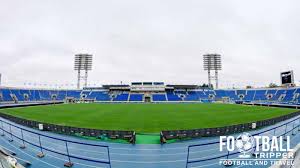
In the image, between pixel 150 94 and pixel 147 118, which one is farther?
pixel 150 94

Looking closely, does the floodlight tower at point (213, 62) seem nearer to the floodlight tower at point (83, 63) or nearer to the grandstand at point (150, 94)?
the grandstand at point (150, 94)

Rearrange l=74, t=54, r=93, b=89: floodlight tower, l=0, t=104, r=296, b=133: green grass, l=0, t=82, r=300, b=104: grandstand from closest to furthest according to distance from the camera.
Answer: l=0, t=104, r=296, b=133: green grass, l=0, t=82, r=300, b=104: grandstand, l=74, t=54, r=93, b=89: floodlight tower

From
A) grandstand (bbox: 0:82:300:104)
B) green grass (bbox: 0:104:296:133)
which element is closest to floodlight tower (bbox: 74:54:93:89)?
grandstand (bbox: 0:82:300:104)

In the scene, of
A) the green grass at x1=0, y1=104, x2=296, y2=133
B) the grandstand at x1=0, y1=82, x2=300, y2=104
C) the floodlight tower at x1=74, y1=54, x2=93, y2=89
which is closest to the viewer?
the green grass at x1=0, y1=104, x2=296, y2=133

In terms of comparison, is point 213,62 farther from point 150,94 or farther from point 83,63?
point 83,63

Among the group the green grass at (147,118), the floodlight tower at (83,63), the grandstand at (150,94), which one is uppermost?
the floodlight tower at (83,63)

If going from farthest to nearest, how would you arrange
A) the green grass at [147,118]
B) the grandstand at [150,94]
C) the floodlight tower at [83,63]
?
the floodlight tower at [83,63], the grandstand at [150,94], the green grass at [147,118]

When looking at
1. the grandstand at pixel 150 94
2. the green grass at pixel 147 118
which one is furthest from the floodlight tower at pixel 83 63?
the green grass at pixel 147 118

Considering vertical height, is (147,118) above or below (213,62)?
below

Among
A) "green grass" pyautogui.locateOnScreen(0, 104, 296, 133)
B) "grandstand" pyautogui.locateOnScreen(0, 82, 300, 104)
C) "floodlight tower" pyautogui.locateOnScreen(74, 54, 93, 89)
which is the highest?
"floodlight tower" pyautogui.locateOnScreen(74, 54, 93, 89)

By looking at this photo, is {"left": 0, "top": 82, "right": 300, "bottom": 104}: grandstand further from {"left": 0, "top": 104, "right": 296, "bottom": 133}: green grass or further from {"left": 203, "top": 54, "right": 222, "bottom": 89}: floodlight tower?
{"left": 0, "top": 104, "right": 296, "bottom": 133}: green grass

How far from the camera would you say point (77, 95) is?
7250 centimetres

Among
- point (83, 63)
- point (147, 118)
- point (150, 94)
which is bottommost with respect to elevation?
point (147, 118)

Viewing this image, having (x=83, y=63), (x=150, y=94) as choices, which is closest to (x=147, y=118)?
(x=150, y=94)
